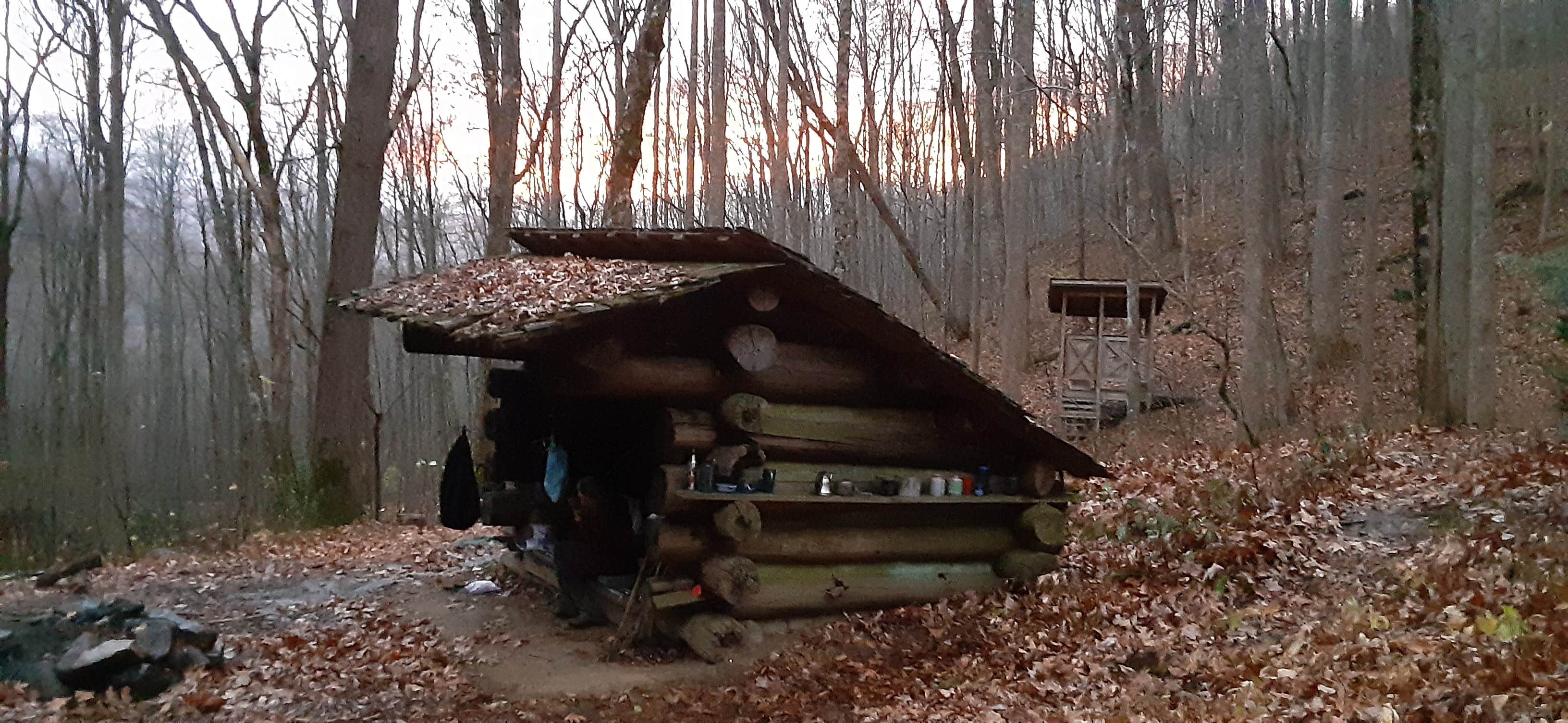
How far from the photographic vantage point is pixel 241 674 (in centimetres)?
630

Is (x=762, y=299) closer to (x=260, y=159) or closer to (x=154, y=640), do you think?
(x=154, y=640)

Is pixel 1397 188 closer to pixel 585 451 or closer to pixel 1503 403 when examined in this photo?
pixel 1503 403

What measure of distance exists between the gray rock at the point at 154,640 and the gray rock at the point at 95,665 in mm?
108

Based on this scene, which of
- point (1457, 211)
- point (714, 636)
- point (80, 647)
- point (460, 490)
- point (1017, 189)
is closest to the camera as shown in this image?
point (80, 647)

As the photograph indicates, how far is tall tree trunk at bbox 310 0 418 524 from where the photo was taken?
1273 cm

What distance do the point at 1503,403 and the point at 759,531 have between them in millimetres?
11405

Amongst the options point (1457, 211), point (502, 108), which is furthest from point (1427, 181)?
point (502, 108)

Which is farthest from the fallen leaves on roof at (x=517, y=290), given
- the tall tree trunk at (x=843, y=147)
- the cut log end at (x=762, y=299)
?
the tall tree trunk at (x=843, y=147)

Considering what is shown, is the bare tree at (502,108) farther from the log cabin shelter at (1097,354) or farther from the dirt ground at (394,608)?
the log cabin shelter at (1097,354)

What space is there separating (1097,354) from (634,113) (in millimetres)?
9778

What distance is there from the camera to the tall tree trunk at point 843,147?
1772cm

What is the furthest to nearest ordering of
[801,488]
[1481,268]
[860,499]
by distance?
1. [1481,268]
2. [801,488]
3. [860,499]

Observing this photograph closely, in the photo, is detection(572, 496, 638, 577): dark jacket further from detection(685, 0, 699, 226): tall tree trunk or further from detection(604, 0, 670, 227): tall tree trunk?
detection(685, 0, 699, 226): tall tree trunk

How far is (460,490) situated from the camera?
8648mm
